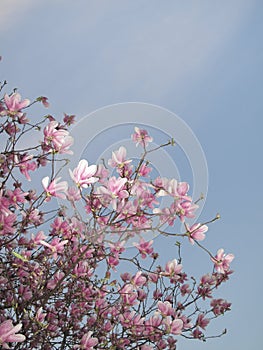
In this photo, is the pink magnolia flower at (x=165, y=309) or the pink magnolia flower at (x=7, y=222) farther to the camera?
the pink magnolia flower at (x=165, y=309)

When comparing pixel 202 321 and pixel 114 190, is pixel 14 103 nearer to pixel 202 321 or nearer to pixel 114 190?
pixel 114 190

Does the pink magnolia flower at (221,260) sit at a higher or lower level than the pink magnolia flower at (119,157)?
lower

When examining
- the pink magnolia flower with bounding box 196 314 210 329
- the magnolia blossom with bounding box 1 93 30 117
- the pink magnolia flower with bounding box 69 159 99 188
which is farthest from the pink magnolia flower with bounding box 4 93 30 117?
the pink magnolia flower with bounding box 196 314 210 329

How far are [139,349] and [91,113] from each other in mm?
779

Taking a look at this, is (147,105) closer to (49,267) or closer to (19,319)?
(49,267)

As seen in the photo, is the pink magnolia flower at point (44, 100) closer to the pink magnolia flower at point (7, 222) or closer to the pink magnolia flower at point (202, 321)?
the pink magnolia flower at point (7, 222)

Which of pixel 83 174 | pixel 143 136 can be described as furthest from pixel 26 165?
pixel 143 136

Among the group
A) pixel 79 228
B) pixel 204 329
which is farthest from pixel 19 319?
pixel 204 329

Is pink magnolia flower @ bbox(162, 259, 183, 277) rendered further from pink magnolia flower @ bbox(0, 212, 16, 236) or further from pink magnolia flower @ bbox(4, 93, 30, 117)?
→ pink magnolia flower @ bbox(4, 93, 30, 117)

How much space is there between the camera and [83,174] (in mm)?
1247

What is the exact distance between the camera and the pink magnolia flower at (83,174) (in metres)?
1.24

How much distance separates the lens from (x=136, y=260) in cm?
154

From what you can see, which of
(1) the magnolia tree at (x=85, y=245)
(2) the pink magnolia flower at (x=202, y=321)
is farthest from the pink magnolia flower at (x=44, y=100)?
(2) the pink magnolia flower at (x=202, y=321)

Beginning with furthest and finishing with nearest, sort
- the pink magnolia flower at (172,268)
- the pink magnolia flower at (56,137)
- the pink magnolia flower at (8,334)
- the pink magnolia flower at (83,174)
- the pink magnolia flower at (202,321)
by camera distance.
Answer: the pink magnolia flower at (202,321)
the pink magnolia flower at (172,268)
the pink magnolia flower at (56,137)
the pink magnolia flower at (83,174)
the pink magnolia flower at (8,334)
